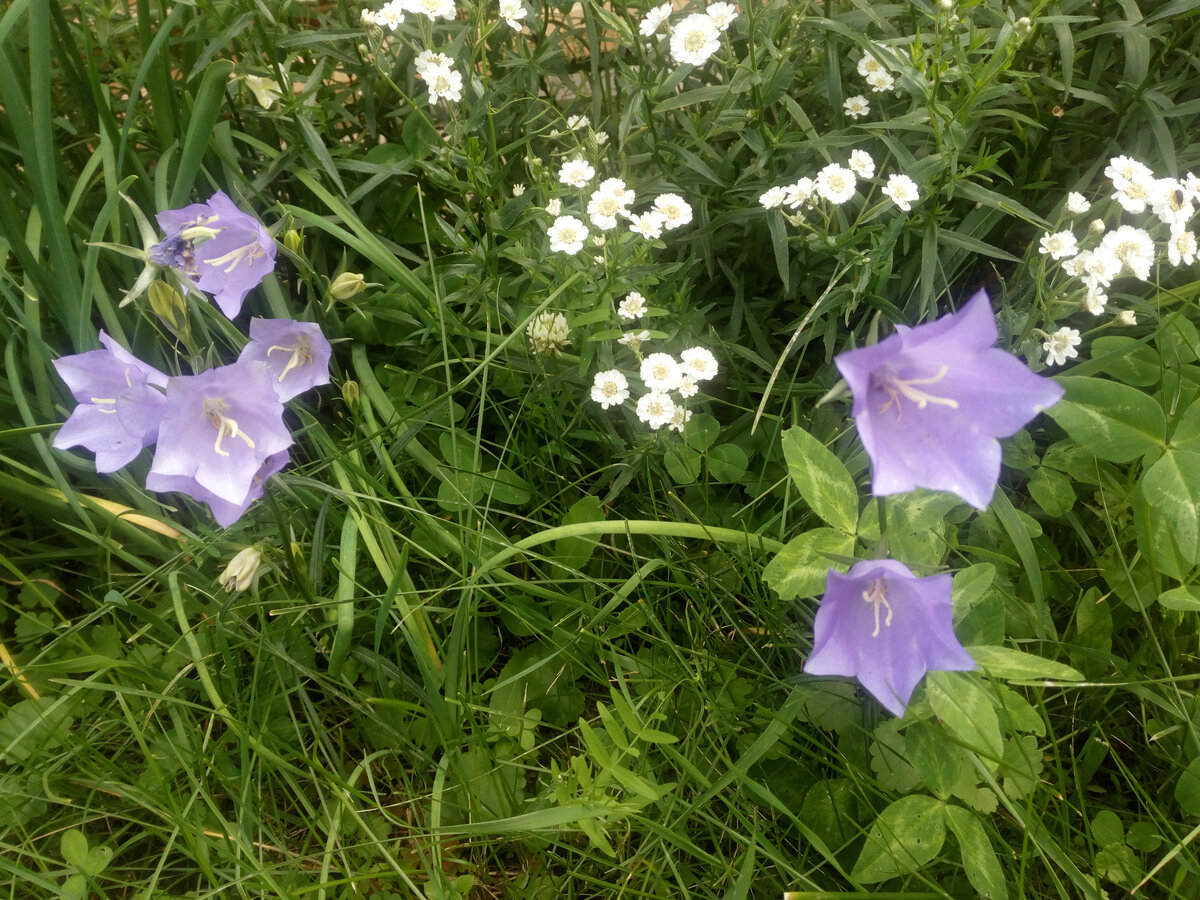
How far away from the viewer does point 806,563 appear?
5.10 feet

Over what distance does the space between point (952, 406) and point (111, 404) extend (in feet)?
5.19

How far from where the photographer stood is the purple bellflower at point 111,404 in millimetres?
1597

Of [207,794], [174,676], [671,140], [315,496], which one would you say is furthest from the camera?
[671,140]

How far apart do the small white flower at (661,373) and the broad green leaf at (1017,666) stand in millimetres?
890

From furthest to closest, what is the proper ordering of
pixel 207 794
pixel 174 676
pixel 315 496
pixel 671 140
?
1. pixel 671 140
2. pixel 315 496
3. pixel 174 676
4. pixel 207 794

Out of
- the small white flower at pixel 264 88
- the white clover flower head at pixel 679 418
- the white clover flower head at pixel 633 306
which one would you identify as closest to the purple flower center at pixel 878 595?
the white clover flower head at pixel 679 418

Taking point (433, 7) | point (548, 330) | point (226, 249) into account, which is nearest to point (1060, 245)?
point (548, 330)

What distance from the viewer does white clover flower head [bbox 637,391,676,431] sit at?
2.02m

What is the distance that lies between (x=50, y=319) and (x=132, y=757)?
51.5 inches

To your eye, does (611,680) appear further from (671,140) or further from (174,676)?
(671,140)

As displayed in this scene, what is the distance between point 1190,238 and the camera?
1.88 meters

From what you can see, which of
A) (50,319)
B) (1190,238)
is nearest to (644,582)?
(1190,238)

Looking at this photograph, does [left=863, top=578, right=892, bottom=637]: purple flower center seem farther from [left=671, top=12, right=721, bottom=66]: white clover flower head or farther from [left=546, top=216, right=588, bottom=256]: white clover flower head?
[left=671, top=12, right=721, bottom=66]: white clover flower head

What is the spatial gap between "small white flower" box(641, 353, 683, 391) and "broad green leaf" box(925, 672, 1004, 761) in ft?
2.96
